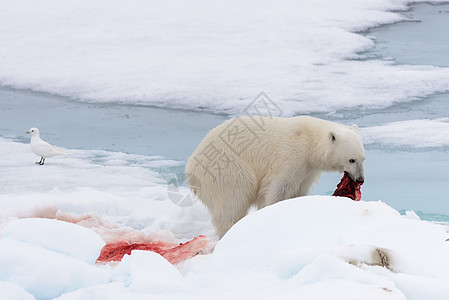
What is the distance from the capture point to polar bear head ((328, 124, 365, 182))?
3.67 m

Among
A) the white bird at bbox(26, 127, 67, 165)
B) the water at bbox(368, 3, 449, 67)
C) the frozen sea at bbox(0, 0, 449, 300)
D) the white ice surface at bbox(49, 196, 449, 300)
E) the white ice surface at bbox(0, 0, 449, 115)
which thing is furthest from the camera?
the water at bbox(368, 3, 449, 67)

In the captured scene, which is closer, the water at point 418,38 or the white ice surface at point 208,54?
the white ice surface at point 208,54

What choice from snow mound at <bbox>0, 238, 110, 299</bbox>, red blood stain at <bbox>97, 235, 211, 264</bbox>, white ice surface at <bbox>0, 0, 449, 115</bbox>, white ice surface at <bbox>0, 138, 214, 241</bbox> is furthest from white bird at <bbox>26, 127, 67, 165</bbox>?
snow mound at <bbox>0, 238, 110, 299</bbox>

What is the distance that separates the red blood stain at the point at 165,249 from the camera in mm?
3189

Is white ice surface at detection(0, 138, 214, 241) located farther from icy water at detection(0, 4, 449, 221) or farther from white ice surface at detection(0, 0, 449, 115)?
white ice surface at detection(0, 0, 449, 115)

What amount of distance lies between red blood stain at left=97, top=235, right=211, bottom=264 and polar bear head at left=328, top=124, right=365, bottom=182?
99 cm

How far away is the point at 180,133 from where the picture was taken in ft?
23.2

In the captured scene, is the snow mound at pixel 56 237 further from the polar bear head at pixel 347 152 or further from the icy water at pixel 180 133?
the icy water at pixel 180 133

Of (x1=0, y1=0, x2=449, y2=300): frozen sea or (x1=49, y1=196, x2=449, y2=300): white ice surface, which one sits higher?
(x1=49, y1=196, x2=449, y2=300): white ice surface

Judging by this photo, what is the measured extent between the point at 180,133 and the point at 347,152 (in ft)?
11.9

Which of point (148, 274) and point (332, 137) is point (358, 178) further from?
point (148, 274)

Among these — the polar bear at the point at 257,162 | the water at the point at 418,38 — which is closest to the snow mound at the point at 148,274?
the polar bear at the point at 257,162

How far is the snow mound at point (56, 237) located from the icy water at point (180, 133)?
9.13 feet

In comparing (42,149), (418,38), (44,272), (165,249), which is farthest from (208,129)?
(418,38)
